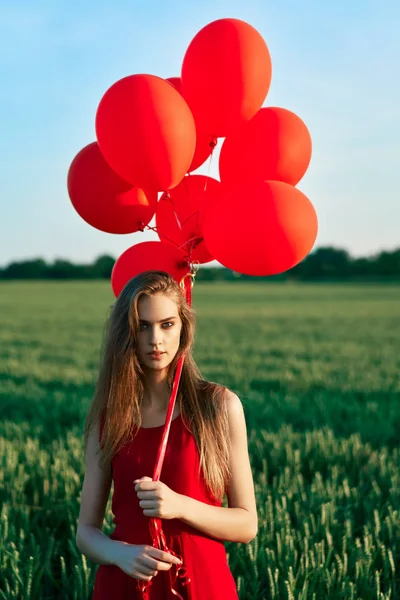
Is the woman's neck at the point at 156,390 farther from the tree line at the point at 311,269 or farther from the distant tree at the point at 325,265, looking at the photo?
the distant tree at the point at 325,265

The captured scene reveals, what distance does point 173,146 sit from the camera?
238 centimetres

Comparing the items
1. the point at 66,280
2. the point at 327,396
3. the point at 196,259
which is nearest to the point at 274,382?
the point at 327,396

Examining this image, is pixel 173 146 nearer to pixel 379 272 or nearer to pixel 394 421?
pixel 394 421

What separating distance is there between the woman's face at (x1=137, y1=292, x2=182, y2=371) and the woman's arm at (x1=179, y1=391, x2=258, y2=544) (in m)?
0.25

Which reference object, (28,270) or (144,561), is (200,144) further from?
(28,270)

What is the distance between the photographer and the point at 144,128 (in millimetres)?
2340

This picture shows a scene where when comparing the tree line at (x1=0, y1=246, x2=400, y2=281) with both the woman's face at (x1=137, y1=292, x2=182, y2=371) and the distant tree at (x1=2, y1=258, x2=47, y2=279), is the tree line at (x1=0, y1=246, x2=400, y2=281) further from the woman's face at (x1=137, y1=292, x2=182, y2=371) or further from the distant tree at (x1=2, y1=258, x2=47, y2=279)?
the woman's face at (x1=137, y1=292, x2=182, y2=371)

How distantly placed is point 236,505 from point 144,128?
4.22 ft

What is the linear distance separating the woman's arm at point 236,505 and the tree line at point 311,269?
254 feet

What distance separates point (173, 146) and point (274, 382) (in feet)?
27.3

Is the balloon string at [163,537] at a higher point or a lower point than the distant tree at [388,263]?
lower

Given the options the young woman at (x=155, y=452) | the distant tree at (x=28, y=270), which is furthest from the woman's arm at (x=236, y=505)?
the distant tree at (x=28, y=270)

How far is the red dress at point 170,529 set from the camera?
2156mm

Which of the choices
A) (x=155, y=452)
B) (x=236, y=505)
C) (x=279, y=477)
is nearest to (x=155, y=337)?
(x=155, y=452)
